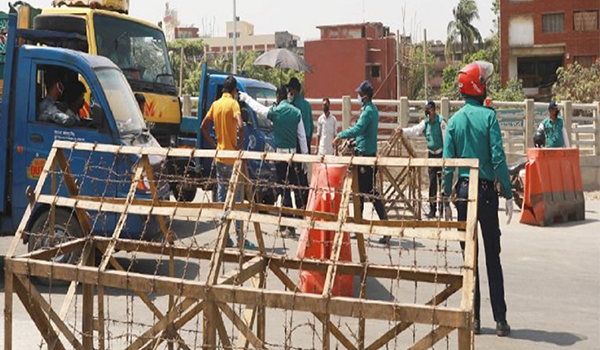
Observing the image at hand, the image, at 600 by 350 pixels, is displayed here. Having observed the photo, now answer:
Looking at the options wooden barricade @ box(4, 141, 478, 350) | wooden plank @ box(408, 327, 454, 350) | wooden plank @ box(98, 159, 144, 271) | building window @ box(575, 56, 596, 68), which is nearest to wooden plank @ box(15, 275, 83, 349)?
wooden barricade @ box(4, 141, 478, 350)

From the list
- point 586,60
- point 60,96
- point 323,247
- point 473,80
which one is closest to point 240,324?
point 323,247

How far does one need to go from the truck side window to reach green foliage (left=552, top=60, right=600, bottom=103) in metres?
36.2

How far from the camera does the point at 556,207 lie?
13.9 metres

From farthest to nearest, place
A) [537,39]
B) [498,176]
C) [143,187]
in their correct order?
1. [537,39]
2. [143,187]
3. [498,176]

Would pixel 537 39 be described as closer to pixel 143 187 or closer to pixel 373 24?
pixel 373 24

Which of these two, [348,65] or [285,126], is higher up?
[348,65]

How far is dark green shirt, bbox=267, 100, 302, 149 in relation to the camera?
11789 mm

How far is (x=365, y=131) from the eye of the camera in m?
11.1

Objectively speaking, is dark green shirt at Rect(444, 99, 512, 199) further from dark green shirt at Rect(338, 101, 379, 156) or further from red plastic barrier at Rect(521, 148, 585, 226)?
red plastic barrier at Rect(521, 148, 585, 226)

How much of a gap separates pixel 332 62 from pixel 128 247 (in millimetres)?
50400

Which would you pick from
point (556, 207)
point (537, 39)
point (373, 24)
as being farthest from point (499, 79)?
point (556, 207)

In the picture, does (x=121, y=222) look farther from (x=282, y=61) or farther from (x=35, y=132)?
(x=282, y=61)

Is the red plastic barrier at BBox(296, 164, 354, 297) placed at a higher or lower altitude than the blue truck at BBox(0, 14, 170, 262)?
lower

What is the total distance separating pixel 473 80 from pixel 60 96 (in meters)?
4.59
